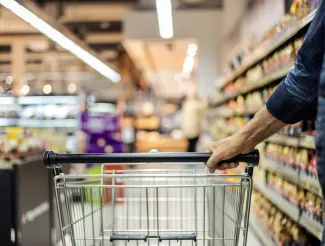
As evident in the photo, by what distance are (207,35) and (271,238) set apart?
9.16 m

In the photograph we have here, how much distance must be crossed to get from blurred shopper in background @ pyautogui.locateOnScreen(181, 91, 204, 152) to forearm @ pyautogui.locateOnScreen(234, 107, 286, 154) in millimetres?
9243

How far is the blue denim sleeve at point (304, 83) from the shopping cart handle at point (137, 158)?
0.77 feet

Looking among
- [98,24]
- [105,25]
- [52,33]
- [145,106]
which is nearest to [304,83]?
[52,33]

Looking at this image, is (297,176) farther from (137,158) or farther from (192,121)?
(192,121)

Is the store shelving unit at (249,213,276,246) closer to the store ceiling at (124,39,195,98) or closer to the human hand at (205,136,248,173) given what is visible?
the human hand at (205,136,248,173)

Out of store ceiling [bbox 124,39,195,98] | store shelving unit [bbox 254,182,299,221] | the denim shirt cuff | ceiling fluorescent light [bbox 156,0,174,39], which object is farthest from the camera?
store ceiling [bbox 124,39,195,98]

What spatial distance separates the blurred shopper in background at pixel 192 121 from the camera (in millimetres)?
11078

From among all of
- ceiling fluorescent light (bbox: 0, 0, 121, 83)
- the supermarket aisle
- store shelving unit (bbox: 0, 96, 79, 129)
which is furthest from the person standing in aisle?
store shelving unit (bbox: 0, 96, 79, 129)

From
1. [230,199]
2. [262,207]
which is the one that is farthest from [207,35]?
[230,199]

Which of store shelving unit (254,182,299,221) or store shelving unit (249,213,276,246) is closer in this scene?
store shelving unit (254,182,299,221)

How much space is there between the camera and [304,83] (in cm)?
150

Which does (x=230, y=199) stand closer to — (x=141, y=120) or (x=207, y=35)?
(x=207, y=35)

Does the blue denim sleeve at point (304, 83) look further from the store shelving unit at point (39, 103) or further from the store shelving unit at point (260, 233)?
the store shelving unit at point (39, 103)

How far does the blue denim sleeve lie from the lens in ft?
4.52
